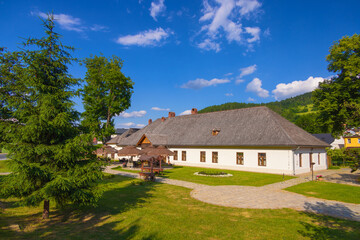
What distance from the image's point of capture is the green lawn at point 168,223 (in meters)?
7.46

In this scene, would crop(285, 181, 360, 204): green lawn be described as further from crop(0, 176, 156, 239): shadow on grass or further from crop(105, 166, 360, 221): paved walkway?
crop(0, 176, 156, 239): shadow on grass

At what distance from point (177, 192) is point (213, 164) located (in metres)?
14.4

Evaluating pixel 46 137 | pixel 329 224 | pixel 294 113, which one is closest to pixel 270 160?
pixel 329 224

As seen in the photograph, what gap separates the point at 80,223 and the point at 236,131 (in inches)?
873

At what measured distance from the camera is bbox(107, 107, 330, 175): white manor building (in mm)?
22250

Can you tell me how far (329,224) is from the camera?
28.1ft

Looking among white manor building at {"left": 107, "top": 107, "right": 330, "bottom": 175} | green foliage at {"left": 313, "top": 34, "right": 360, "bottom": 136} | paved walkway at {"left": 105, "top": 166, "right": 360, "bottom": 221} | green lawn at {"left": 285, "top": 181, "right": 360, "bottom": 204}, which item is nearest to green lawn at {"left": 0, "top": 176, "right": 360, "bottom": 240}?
paved walkway at {"left": 105, "top": 166, "right": 360, "bottom": 221}

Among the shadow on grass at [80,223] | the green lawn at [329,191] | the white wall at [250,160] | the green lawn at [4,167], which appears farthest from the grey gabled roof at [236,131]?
the green lawn at [4,167]

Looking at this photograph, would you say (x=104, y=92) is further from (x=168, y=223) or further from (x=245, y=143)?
(x=168, y=223)

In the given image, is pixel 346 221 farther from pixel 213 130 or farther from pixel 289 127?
pixel 213 130

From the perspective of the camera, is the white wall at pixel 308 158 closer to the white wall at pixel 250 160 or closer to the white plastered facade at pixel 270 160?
the white plastered facade at pixel 270 160

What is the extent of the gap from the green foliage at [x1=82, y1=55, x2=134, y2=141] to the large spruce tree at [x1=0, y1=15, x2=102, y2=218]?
24280mm

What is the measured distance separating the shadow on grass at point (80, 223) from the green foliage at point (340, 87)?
78.8 feet

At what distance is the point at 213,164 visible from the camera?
27719 mm
